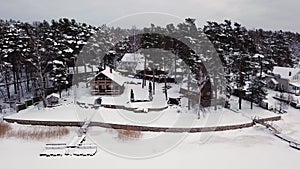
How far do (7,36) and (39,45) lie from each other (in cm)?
292

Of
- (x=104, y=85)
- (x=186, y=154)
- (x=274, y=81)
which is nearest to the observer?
(x=186, y=154)

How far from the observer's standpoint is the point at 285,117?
2109 centimetres

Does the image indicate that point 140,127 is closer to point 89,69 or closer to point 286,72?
point 89,69

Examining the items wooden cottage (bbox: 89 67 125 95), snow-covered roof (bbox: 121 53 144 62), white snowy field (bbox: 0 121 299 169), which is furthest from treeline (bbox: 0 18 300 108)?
snow-covered roof (bbox: 121 53 144 62)

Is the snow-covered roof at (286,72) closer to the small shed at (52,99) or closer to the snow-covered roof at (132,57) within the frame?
the snow-covered roof at (132,57)

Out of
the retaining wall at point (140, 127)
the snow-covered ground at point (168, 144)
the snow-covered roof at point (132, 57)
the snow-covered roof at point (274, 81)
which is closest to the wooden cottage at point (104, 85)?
the snow-covered ground at point (168, 144)

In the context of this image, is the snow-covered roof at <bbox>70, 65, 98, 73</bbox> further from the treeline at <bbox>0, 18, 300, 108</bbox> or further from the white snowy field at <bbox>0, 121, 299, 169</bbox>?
the white snowy field at <bbox>0, 121, 299, 169</bbox>

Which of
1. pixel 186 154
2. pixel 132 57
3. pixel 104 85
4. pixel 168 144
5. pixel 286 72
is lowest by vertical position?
pixel 186 154

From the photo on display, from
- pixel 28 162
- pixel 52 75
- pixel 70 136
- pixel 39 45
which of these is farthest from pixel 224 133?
pixel 39 45

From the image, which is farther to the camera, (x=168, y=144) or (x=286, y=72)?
(x=286, y=72)

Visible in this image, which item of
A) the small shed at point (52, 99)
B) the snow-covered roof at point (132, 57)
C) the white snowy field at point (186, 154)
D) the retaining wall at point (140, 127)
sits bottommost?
the white snowy field at point (186, 154)

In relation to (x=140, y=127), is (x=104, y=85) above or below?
above

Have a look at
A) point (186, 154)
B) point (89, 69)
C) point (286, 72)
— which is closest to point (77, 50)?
point (89, 69)

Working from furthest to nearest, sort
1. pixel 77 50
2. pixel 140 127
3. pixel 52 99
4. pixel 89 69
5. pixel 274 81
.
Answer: pixel 89 69 < pixel 274 81 < pixel 77 50 < pixel 52 99 < pixel 140 127
